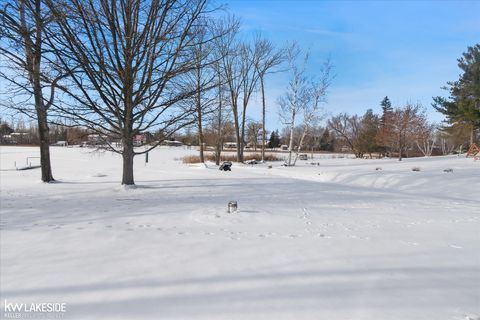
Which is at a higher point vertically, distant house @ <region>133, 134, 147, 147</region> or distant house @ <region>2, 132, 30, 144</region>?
distant house @ <region>2, 132, 30, 144</region>

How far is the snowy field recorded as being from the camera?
9.04ft

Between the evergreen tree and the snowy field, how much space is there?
20.3 meters

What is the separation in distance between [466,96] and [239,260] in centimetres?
2929

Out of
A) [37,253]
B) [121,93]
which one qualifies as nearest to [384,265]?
[37,253]

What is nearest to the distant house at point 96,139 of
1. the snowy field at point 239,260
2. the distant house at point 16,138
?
the snowy field at point 239,260

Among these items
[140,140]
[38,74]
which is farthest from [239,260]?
[140,140]

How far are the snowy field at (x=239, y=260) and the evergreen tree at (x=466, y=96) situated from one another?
20290 millimetres

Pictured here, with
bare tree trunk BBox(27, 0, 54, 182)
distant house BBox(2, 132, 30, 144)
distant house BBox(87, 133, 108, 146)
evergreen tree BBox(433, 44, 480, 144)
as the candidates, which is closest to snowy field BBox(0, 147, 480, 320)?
bare tree trunk BBox(27, 0, 54, 182)

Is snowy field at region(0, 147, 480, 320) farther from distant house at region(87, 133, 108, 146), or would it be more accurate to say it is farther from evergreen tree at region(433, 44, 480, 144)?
evergreen tree at region(433, 44, 480, 144)

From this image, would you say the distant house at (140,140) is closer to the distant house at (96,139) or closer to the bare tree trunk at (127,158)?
the distant house at (96,139)

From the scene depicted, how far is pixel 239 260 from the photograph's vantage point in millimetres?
3729

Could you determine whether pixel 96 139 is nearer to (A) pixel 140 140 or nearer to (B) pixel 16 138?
(A) pixel 140 140

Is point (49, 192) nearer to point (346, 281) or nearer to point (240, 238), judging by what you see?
point (240, 238)

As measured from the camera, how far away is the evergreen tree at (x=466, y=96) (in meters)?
23.4
